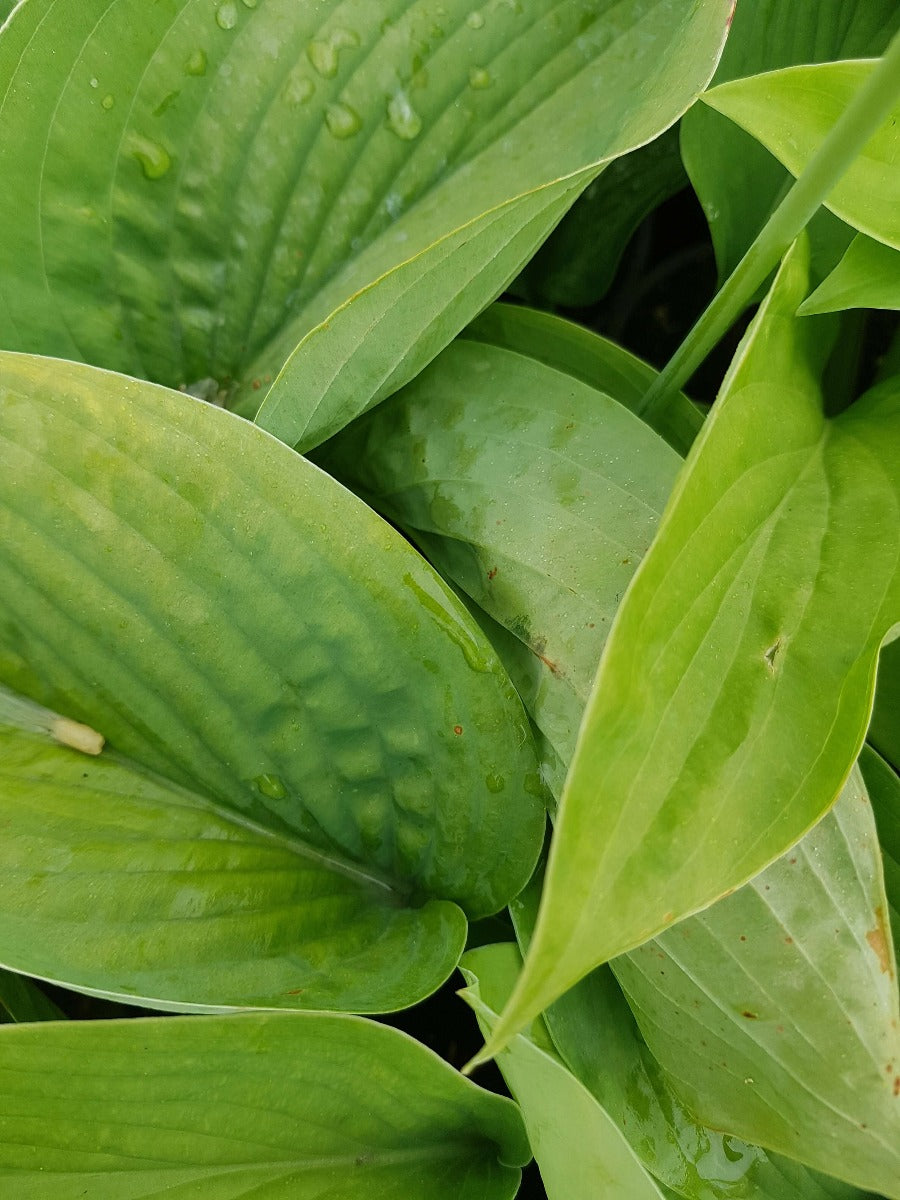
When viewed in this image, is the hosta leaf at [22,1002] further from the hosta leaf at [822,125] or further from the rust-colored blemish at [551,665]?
the hosta leaf at [822,125]

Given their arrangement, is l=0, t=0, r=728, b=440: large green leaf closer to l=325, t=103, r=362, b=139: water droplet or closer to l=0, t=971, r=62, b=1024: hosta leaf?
l=325, t=103, r=362, b=139: water droplet

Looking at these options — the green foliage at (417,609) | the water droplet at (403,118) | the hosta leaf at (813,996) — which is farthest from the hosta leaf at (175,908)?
the water droplet at (403,118)

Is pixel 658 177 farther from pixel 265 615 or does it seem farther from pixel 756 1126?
pixel 756 1126

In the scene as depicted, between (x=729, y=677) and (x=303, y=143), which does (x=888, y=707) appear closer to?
(x=729, y=677)

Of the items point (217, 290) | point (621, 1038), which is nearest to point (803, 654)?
point (621, 1038)

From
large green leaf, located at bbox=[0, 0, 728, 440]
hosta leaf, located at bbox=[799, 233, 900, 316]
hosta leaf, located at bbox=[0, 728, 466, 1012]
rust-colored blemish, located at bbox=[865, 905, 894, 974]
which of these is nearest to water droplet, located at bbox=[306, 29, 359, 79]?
large green leaf, located at bbox=[0, 0, 728, 440]

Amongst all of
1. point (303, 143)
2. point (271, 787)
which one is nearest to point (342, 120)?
point (303, 143)

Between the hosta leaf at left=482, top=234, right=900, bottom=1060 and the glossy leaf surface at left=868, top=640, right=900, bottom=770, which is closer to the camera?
the hosta leaf at left=482, top=234, right=900, bottom=1060
